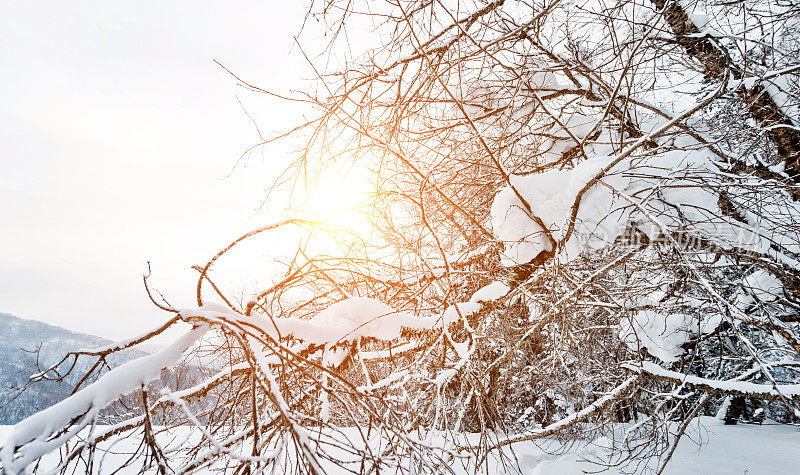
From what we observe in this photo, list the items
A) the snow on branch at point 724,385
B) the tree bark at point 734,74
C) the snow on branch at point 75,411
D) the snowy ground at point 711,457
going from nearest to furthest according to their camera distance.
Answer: the snow on branch at point 75,411, the snow on branch at point 724,385, the tree bark at point 734,74, the snowy ground at point 711,457

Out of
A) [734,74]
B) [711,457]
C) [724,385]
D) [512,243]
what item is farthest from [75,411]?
[711,457]

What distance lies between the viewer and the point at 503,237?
2.76 meters

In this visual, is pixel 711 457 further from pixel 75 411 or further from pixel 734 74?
pixel 75 411

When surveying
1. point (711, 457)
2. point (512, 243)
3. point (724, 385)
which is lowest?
point (711, 457)

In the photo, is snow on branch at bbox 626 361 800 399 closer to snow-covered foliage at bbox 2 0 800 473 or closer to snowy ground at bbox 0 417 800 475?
snow-covered foliage at bbox 2 0 800 473

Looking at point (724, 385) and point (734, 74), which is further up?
point (734, 74)

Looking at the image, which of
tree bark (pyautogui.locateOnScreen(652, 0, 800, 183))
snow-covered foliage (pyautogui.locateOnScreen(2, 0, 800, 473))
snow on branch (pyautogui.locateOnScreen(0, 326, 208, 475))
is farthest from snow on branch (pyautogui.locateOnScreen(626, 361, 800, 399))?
snow on branch (pyautogui.locateOnScreen(0, 326, 208, 475))

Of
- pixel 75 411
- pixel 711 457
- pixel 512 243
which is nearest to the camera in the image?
pixel 75 411

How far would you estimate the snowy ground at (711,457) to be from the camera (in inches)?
232

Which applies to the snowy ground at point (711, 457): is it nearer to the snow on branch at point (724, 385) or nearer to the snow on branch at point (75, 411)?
the snow on branch at point (724, 385)

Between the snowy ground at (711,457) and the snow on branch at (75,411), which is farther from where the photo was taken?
the snowy ground at (711,457)

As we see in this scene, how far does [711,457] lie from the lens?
6.79 metres

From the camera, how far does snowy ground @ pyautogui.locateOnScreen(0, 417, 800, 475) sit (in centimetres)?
589

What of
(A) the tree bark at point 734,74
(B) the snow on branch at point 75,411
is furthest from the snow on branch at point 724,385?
(B) the snow on branch at point 75,411
